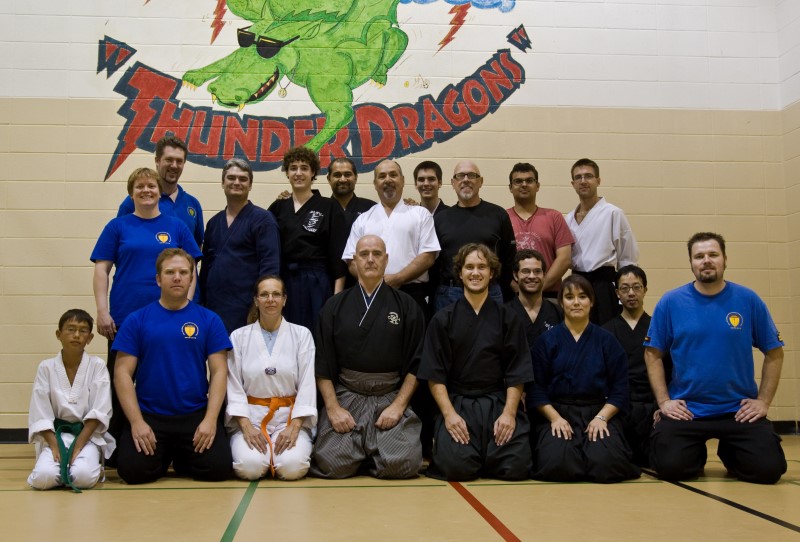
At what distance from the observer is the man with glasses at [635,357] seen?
14.0ft

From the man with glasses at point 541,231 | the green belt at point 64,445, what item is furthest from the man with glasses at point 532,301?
the green belt at point 64,445

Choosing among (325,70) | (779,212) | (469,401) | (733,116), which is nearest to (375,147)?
(325,70)

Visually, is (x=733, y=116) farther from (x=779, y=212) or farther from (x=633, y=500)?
(x=633, y=500)

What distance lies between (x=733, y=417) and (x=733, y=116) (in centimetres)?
323

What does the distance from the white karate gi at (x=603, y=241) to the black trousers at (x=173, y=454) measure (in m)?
2.66

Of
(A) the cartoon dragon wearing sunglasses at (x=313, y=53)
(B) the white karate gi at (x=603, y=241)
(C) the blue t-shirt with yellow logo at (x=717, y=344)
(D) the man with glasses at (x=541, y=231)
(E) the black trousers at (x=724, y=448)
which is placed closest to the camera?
(E) the black trousers at (x=724, y=448)

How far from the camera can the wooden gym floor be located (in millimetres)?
2576

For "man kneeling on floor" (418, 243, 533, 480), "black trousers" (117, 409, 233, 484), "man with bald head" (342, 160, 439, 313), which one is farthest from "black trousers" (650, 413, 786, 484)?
"black trousers" (117, 409, 233, 484)

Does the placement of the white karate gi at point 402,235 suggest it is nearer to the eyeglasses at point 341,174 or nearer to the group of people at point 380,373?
the group of people at point 380,373

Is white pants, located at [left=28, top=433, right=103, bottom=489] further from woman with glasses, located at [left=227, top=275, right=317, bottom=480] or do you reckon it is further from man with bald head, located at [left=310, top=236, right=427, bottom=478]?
man with bald head, located at [left=310, top=236, right=427, bottom=478]

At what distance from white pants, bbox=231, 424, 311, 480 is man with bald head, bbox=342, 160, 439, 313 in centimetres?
119

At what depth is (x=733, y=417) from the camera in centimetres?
384

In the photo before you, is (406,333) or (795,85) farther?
(795,85)

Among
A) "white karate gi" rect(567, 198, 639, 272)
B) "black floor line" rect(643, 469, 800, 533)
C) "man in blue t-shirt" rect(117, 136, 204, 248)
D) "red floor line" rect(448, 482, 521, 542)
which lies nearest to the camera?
"red floor line" rect(448, 482, 521, 542)
